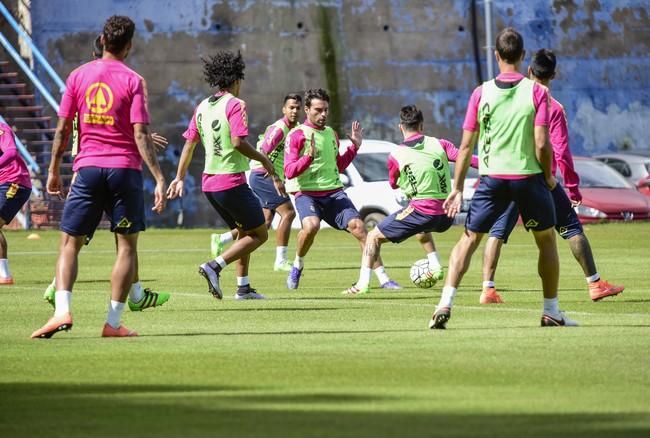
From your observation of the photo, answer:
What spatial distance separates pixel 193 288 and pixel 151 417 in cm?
976

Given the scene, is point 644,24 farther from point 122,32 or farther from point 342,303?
point 122,32

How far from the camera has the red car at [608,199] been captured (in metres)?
33.9

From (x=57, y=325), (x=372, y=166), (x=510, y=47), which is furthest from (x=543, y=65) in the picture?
(x=372, y=166)

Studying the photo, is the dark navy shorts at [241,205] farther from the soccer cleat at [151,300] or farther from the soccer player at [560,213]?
the soccer cleat at [151,300]

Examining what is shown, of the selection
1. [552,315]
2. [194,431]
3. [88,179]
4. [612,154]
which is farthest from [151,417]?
[612,154]

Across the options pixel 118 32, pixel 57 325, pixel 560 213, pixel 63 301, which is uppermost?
pixel 118 32

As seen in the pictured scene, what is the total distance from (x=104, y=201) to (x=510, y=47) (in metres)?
2.93

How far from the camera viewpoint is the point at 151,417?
8008mm

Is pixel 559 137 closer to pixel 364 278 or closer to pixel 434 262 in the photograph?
pixel 364 278

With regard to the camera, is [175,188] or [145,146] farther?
[175,188]

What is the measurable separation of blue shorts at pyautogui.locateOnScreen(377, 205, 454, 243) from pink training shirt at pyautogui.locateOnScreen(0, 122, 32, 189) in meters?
4.21

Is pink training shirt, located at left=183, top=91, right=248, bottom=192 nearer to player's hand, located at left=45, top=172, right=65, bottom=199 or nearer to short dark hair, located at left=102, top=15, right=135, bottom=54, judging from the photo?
player's hand, located at left=45, top=172, right=65, bottom=199

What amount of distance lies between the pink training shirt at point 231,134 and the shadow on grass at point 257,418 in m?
6.17

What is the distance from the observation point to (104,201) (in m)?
11.6
